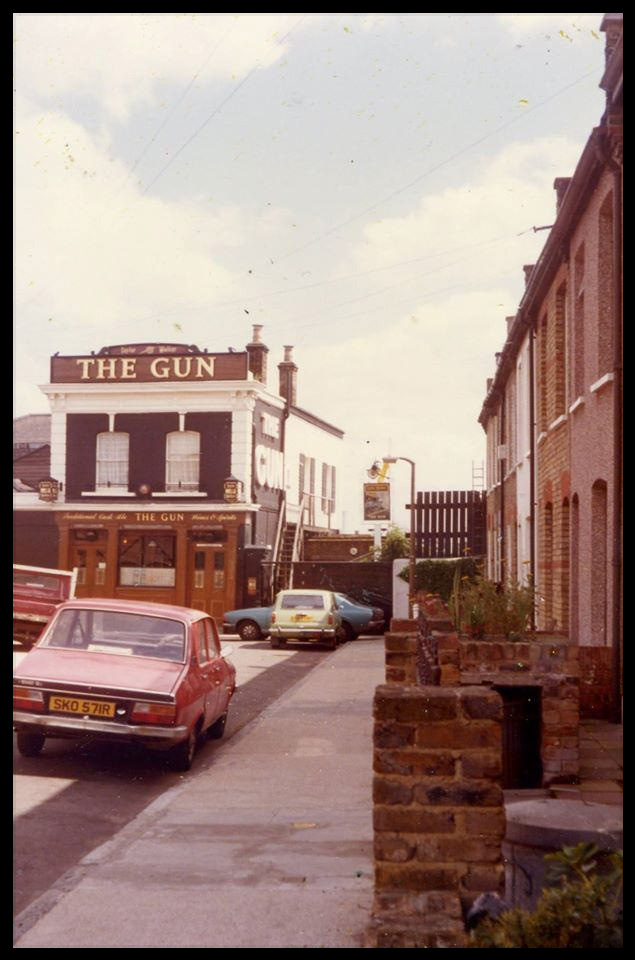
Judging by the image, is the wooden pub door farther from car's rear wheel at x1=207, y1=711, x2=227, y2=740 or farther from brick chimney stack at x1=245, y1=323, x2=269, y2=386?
brick chimney stack at x1=245, y1=323, x2=269, y2=386

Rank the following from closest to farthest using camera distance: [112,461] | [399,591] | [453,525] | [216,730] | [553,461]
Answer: [112,461], [216,730], [553,461], [399,591], [453,525]

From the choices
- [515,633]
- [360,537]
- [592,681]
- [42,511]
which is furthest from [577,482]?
[360,537]

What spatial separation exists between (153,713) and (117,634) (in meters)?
0.97

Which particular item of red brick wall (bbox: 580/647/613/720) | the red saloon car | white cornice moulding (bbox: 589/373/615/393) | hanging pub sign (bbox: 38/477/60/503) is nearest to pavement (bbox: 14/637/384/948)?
the red saloon car

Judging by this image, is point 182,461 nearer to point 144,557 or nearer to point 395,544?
point 144,557

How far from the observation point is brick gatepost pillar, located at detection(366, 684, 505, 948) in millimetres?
3709

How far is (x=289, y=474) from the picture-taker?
44.2 ft

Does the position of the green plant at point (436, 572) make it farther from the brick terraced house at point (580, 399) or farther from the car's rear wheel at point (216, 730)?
the car's rear wheel at point (216, 730)

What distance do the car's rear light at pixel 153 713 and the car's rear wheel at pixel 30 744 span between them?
3.91 feet

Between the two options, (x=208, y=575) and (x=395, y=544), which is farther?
(x=395, y=544)

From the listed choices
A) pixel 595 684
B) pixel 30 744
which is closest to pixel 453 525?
pixel 595 684

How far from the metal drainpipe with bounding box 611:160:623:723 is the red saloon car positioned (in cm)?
381

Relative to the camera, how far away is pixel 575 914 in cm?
282
